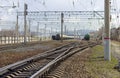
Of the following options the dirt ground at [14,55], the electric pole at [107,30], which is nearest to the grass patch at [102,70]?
the electric pole at [107,30]

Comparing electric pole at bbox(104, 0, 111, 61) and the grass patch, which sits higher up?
electric pole at bbox(104, 0, 111, 61)

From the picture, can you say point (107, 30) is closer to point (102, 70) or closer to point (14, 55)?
point (102, 70)

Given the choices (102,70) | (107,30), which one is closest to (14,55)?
(107,30)

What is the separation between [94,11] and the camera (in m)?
68.8

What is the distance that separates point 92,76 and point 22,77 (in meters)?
3.16

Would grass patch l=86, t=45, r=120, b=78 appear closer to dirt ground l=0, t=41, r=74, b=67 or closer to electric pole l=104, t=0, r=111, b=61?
electric pole l=104, t=0, r=111, b=61

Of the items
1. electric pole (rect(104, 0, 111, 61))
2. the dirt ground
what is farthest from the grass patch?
the dirt ground

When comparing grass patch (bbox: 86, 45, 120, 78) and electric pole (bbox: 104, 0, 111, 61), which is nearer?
grass patch (bbox: 86, 45, 120, 78)

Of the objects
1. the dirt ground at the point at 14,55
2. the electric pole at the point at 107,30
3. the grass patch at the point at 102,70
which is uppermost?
the electric pole at the point at 107,30

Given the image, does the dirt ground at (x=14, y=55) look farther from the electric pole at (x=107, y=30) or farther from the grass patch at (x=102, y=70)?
the electric pole at (x=107, y=30)

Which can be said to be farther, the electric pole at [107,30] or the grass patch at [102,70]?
the electric pole at [107,30]

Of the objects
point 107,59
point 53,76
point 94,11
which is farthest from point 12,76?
point 94,11

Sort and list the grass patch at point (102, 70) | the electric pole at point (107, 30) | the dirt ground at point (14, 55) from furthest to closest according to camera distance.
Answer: the electric pole at point (107, 30)
the dirt ground at point (14, 55)
the grass patch at point (102, 70)

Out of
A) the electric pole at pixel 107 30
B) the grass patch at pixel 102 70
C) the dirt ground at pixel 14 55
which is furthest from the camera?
the electric pole at pixel 107 30
